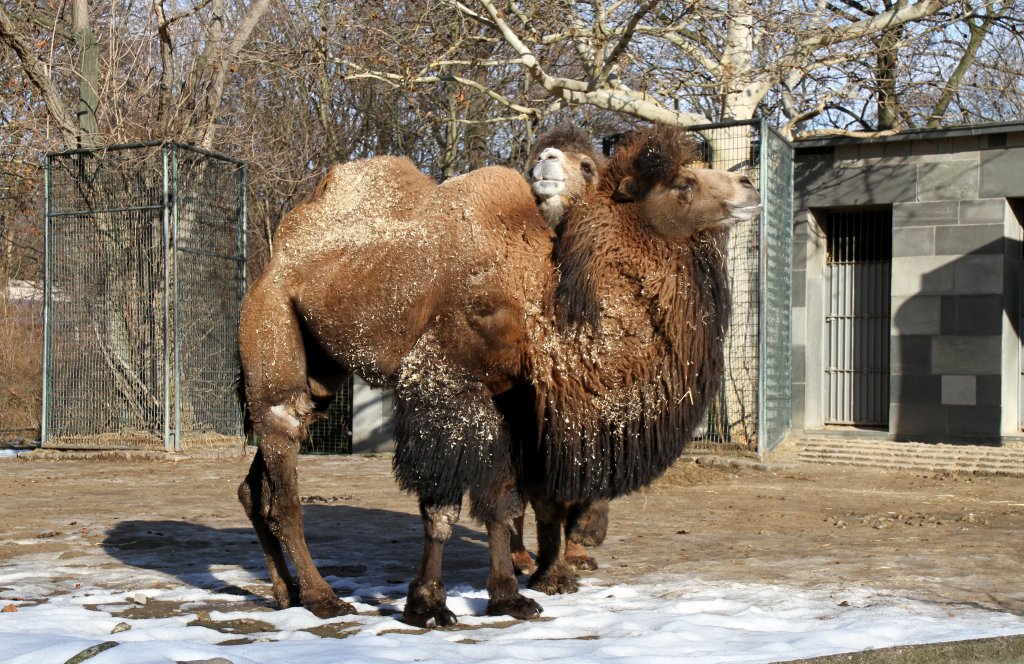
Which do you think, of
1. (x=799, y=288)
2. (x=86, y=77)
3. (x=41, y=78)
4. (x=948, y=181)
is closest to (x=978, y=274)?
(x=948, y=181)

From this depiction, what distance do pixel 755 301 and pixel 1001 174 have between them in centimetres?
404

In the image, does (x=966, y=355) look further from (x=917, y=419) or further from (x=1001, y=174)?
(x=1001, y=174)

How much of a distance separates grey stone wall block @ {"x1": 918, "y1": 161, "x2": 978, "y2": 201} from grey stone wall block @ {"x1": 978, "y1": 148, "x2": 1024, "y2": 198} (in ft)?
0.38

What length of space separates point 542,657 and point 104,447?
12.9 meters

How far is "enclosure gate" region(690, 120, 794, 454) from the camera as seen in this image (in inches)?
569

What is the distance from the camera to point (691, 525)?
359 inches

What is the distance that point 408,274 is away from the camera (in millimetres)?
5652

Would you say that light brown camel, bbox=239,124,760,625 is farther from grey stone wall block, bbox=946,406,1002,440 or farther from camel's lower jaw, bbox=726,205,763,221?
grey stone wall block, bbox=946,406,1002,440

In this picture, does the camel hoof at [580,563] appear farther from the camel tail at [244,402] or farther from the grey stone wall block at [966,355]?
the grey stone wall block at [966,355]

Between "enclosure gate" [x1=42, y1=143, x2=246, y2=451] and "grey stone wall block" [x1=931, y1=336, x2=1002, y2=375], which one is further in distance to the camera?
"enclosure gate" [x1=42, y1=143, x2=246, y2=451]

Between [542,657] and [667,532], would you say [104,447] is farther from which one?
[542,657]

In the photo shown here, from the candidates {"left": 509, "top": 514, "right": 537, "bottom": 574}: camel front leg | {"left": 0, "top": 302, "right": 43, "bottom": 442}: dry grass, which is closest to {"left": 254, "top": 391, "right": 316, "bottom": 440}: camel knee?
{"left": 509, "top": 514, "right": 537, "bottom": 574}: camel front leg

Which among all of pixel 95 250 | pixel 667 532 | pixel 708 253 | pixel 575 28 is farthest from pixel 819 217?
pixel 708 253

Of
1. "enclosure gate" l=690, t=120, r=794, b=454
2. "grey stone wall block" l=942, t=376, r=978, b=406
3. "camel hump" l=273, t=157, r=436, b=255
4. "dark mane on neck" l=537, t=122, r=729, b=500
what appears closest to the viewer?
"dark mane on neck" l=537, t=122, r=729, b=500
